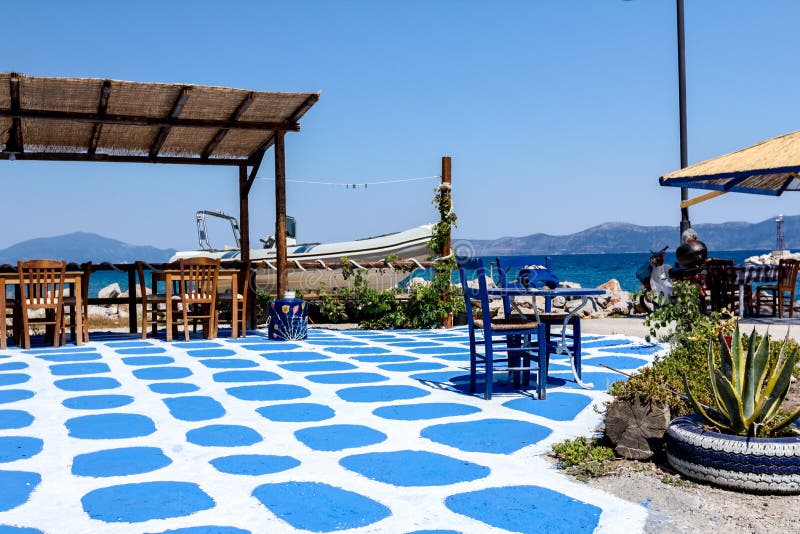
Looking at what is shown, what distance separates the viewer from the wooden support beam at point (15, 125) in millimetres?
6635

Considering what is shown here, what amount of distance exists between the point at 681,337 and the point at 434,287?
4.64m

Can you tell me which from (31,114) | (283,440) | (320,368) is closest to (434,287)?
(320,368)

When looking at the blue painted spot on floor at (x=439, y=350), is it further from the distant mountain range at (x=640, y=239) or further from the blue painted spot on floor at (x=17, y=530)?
the distant mountain range at (x=640, y=239)

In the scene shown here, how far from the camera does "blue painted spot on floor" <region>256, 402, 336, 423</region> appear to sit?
4.15 meters

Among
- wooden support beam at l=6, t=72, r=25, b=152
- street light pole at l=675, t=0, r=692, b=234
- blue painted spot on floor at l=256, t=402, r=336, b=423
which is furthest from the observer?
street light pole at l=675, t=0, r=692, b=234

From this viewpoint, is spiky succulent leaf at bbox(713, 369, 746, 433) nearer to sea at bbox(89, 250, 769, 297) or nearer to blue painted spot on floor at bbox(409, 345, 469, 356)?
sea at bbox(89, 250, 769, 297)

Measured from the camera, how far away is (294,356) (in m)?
6.76

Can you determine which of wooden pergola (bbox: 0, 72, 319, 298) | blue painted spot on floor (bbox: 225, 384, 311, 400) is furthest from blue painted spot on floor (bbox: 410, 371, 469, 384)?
wooden pergola (bbox: 0, 72, 319, 298)

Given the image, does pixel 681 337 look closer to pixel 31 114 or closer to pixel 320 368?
pixel 320 368

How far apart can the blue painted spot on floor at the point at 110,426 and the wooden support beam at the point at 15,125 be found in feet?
12.9

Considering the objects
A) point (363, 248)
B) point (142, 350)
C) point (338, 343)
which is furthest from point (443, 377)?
point (363, 248)

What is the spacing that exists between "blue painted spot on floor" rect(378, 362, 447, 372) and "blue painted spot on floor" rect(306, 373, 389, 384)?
0.34m

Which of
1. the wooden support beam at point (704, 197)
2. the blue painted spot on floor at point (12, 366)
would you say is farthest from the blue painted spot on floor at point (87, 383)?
the wooden support beam at point (704, 197)

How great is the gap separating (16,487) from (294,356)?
386 centimetres
